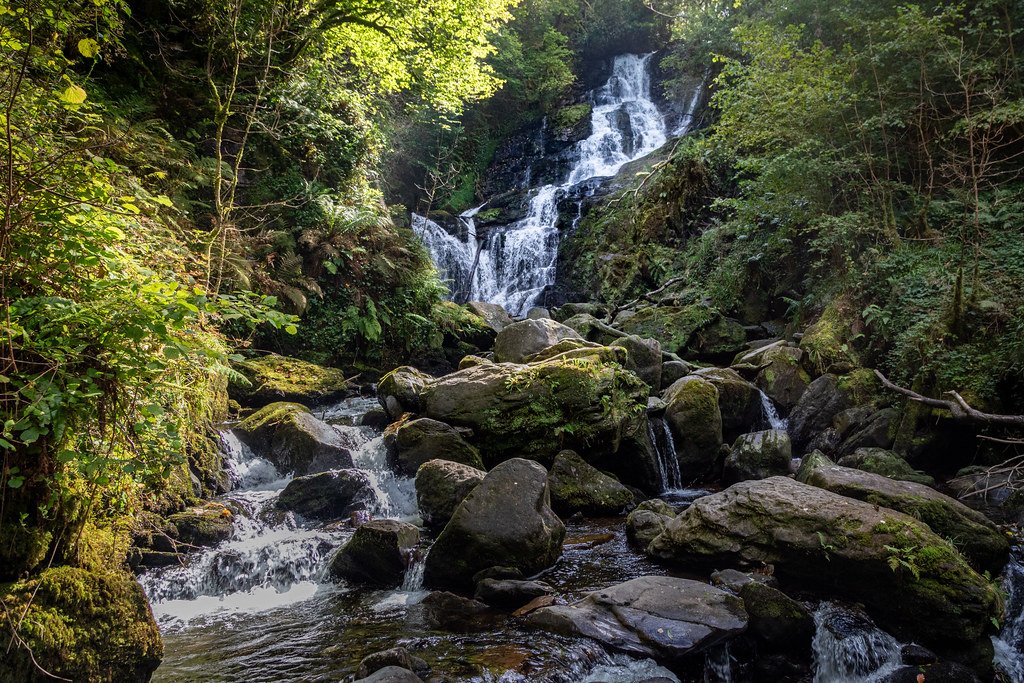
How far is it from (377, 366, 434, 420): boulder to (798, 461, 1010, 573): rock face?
20.5 ft

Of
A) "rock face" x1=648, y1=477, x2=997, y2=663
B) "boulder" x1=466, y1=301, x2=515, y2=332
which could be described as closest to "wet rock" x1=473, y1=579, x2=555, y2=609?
"rock face" x1=648, y1=477, x2=997, y2=663

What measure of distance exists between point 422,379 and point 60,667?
735 centimetres

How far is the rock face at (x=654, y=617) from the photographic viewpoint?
163 inches

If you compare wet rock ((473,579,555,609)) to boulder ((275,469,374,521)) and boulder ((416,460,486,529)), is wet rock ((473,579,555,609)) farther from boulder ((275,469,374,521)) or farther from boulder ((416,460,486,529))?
boulder ((275,469,374,521))

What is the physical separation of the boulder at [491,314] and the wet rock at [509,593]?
9.89m

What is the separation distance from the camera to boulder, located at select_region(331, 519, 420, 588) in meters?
5.70

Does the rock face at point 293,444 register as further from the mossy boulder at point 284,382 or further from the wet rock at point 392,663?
the wet rock at point 392,663

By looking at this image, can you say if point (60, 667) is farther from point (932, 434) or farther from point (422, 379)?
point (932, 434)

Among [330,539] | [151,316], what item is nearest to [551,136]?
[330,539]

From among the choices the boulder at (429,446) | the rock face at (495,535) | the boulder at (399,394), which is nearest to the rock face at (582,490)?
the boulder at (429,446)

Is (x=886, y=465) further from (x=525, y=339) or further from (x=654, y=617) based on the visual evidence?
(x=525, y=339)

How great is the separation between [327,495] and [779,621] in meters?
5.53

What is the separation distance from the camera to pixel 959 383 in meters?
7.41

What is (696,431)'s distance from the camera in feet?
29.4
